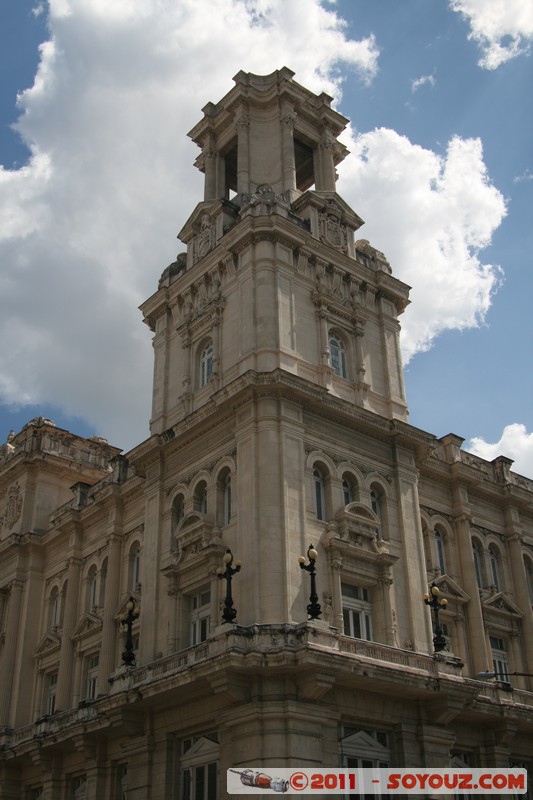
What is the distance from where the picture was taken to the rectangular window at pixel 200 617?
35062 millimetres

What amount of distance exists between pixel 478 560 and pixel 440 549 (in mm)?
2510

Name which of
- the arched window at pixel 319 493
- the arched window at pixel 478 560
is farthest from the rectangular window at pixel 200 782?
the arched window at pixel 478 560

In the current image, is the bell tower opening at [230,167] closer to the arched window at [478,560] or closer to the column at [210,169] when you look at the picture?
the column at [210,169]

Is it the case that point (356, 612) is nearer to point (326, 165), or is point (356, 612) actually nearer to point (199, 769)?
point (199, 769)

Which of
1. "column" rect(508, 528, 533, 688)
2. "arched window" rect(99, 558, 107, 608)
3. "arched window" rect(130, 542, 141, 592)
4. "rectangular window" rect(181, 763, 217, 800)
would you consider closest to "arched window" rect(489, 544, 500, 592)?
"column" rect(508, 528, 533, 688)

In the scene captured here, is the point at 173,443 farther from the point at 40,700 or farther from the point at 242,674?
the point at 40,700

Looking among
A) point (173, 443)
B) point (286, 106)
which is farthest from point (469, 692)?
point (286, 106)

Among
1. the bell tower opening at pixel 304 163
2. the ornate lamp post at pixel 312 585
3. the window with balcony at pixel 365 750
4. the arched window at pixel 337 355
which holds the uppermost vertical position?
the bell tower opening at pixel 304 163

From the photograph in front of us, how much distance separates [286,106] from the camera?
4816cm

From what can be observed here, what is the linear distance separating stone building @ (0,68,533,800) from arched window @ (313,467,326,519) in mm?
219

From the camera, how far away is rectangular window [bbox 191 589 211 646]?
35.1m

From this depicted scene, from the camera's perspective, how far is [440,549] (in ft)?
140

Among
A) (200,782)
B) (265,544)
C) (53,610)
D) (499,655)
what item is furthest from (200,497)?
(499,655)

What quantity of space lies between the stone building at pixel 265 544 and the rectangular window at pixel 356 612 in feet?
0.33
